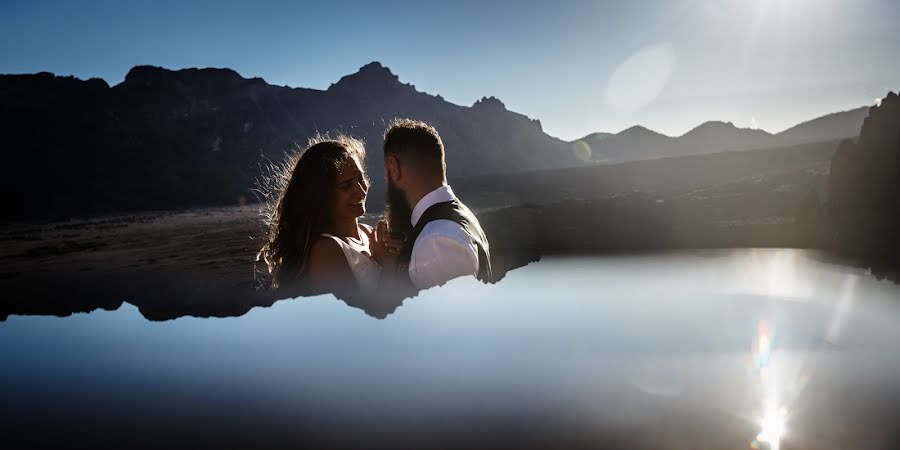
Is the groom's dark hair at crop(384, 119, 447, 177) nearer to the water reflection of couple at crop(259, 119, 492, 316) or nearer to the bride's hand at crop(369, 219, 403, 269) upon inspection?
the water reflection of couple at crop(259, 119, 492, 316)

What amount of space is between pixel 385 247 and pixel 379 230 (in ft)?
0.74

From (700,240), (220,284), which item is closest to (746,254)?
(700,240)

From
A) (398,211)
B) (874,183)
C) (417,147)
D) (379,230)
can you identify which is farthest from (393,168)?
(874,183)

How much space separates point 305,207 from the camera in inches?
133

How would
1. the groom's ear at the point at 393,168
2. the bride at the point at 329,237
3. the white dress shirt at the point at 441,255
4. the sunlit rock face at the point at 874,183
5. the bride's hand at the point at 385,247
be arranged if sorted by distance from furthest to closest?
1. the sunlit rock face at the point at 874,183
2. the groom's ear at the point at 393,168
3. the bride's hand at the point at 385,247
4. the bride at the point at 329,237
5. the white dress shirt at the point at 441,255

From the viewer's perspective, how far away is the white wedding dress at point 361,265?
295 centimetres

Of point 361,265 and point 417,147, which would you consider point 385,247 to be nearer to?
point 361,265

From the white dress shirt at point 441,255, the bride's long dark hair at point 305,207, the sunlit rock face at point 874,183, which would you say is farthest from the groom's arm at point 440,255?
the sunlit rock face at point 874,183

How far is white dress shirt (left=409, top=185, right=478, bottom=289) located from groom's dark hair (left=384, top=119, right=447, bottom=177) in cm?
57

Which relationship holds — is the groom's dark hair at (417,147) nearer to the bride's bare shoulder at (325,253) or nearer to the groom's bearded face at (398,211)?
the groom's bearded face at (398,211)

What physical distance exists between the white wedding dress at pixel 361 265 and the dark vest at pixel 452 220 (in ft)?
0.61

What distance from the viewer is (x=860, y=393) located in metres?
2.24

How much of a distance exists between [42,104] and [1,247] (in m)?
149

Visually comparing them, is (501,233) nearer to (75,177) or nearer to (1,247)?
(1,247)
